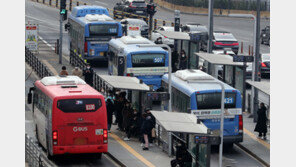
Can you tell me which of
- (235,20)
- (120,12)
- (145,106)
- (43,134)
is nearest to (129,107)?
(145,106)

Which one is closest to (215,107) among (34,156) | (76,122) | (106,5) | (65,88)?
(76,122)

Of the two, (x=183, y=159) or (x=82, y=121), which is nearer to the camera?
(x=183, y=159)

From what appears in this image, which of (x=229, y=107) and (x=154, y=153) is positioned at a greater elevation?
(x=229, y=107)

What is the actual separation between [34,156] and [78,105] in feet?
7.21

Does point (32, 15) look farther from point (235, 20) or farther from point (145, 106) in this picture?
point (145, 106)

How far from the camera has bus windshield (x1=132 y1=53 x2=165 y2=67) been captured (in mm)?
36406

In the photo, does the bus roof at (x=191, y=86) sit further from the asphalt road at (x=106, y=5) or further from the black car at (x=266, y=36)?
the black car at (x=266, y=36)

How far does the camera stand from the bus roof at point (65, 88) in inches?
1009

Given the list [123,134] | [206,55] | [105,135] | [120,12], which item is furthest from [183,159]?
[120,12]

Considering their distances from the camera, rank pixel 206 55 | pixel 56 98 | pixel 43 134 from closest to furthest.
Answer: pixel 56 98 → pixel 43 134 → pixel 206 55

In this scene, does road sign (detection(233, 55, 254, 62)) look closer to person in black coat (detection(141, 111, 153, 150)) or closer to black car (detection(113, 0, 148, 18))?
person in black coat (detection(141, 111, 153, 150))

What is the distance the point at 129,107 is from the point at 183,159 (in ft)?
22.7

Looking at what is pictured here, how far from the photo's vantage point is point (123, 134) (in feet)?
102

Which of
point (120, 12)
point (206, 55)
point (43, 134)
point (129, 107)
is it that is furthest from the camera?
point (120, 12)
